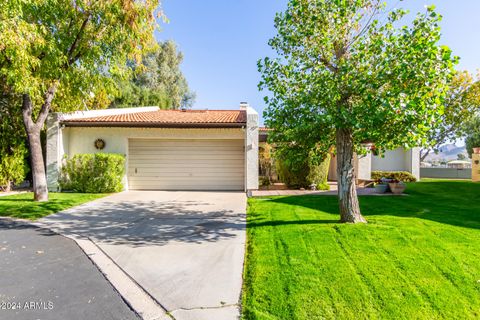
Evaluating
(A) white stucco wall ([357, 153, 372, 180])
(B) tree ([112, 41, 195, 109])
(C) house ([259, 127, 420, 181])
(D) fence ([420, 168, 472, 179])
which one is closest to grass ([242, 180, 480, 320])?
(A) white stucco wall ([357, 153, 372, 180])

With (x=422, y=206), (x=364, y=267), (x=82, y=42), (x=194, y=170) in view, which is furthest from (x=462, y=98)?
(x=82, y=42)

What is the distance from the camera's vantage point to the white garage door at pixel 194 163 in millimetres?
14172

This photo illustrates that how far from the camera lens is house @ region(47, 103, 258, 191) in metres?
12.8

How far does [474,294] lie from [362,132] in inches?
118

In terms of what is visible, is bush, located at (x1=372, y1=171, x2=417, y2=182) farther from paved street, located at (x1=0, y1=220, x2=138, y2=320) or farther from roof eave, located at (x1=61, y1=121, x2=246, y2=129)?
paved street, located at (x1=0, y1=220, x2=138, y2=320)

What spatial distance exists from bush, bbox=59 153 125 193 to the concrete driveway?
2240 mm

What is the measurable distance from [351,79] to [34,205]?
33.2ft

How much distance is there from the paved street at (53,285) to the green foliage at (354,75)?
14.4 feet

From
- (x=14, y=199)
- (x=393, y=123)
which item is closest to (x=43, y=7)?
(x=14, y=199)

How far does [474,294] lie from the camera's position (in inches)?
141

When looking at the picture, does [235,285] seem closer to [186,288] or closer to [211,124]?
[186,288]

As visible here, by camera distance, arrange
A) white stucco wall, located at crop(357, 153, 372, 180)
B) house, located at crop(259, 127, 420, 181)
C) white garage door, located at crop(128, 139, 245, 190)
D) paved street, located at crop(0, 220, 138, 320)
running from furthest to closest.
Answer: house, located at crop(259, 127, 420, 181)
white stucco wall, located at crop(357, 153, 372, 180)
white garage door, located at crop(128, 139, 245, 190)
paved street, located at crop(0, 220, 138, 320)

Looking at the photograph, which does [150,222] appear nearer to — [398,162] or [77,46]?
[77,46]

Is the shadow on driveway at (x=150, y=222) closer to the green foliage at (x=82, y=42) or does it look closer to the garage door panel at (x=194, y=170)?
the garage door panel at (x=194, y=170)
